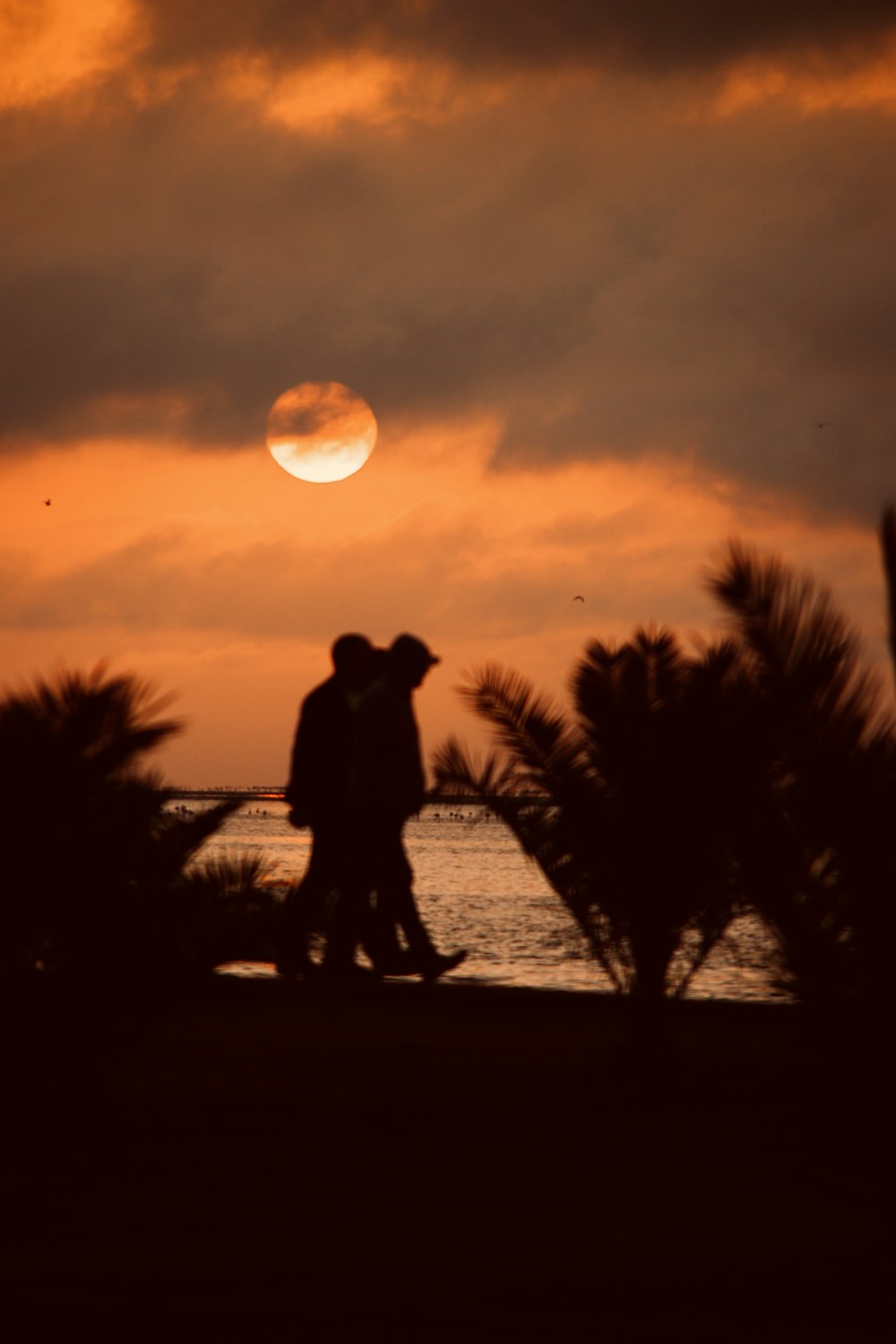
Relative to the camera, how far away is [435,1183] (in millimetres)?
4164

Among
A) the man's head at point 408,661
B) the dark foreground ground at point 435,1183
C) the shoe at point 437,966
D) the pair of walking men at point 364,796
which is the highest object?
the man's head at point 408,661

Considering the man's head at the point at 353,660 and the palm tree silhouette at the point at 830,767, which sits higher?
the man's head at the point at 353,660

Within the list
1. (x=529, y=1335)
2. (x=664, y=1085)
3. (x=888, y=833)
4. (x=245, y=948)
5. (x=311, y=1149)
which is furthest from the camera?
(x=664, y=1085)

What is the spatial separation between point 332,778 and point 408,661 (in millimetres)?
987

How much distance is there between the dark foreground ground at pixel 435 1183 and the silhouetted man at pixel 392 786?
1.65 meters

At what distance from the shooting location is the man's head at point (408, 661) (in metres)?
8.10

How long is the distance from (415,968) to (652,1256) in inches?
188

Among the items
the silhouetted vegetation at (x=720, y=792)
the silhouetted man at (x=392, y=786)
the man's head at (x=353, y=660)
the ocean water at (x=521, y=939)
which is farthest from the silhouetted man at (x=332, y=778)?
the silhouetted vegetation at (x=720, y=792)

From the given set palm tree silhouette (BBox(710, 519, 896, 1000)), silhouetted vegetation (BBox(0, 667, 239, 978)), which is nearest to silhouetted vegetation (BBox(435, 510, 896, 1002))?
palm tree silhouette (BBox(710, 519, 896, 1000))

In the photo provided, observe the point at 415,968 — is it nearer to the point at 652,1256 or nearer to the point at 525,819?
the point at 525,819

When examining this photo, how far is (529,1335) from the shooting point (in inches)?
119

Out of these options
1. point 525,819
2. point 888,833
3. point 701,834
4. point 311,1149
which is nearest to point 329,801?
point 525,819

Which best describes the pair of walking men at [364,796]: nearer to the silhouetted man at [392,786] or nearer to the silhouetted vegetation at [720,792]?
the silhouetted man at [392,786]

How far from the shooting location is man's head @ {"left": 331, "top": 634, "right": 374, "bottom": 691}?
8742mm
